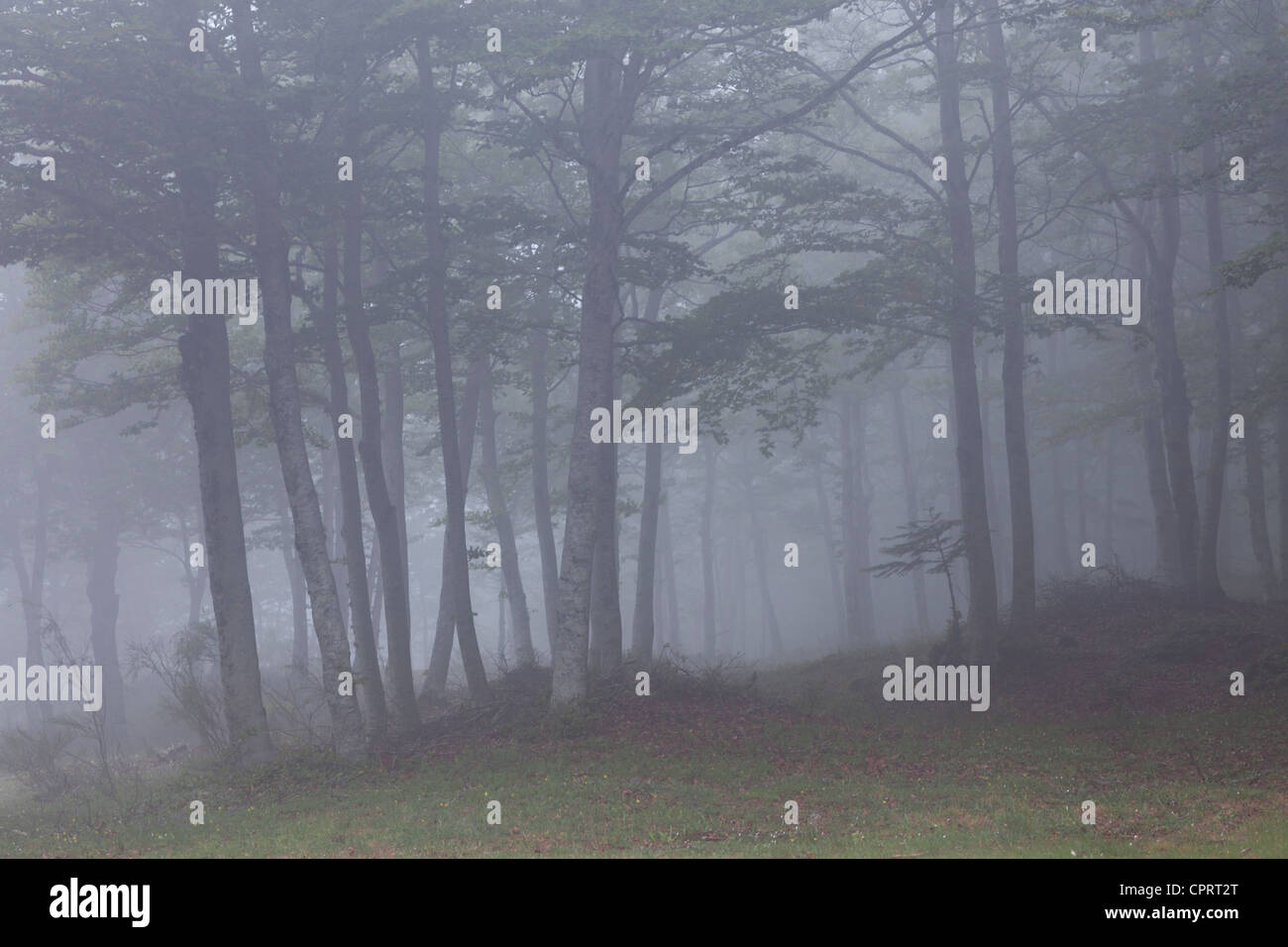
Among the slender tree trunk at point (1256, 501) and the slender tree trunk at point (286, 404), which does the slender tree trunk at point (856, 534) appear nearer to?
the slender tree trunk at point (1256, 501)

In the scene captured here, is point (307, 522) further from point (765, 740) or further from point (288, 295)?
point (765, 740)

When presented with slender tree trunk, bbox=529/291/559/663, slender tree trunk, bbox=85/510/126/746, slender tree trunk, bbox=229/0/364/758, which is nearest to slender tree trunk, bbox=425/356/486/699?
slender tree trunk, bbox=529/291/559/663

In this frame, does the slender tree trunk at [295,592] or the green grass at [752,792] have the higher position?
the slender tree trunk at [295,592]

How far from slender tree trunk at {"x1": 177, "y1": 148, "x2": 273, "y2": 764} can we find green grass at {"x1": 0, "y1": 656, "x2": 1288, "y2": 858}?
53.0 inches

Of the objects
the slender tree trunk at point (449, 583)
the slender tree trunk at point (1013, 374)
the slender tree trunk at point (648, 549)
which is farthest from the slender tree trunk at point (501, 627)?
the slender tree trunk at point (1013, 374)

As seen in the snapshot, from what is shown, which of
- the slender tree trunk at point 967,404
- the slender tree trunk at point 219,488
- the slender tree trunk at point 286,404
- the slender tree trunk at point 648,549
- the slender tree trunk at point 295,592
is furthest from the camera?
the slender tree trunk at point 295,592

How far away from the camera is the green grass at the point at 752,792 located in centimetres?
1141

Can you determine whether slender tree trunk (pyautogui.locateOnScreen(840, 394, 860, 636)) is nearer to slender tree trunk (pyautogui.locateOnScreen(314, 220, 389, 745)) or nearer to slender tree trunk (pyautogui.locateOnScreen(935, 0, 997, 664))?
slender tree trunk (pyautogui.locateOnScreen(935, 0, 997, 664))

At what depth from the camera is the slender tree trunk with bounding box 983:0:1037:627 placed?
21.1 metres

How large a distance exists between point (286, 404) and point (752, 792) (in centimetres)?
965

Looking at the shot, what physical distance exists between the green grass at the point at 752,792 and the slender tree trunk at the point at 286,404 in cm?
130

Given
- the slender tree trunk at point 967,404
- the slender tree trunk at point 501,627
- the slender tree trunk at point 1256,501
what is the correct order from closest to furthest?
the slender tree trunk at point 967,404, the slender tree trunk at point 1256,501, the slender tree trunk at point 501,627

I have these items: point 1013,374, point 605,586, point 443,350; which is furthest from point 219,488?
point 1013,374
